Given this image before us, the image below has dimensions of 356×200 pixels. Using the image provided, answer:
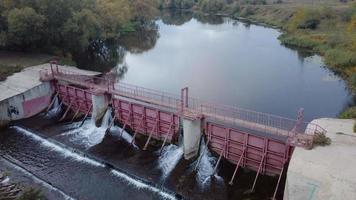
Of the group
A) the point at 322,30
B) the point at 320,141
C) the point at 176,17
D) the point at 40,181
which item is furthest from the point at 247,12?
the point at 40,181

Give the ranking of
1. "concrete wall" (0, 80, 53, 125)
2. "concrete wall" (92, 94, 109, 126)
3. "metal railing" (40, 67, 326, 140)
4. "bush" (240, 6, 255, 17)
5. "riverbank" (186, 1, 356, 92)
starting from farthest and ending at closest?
1. "bush" (240, 6, 255, 17)
2. "riverbank" (186, 1, 356, 92)
3. "concrete wall" (0, 80, 53, 125)
4. "concrete wall" (92, 94, 109, 126)
5. "metal railing" (40, 67, 326, 140)

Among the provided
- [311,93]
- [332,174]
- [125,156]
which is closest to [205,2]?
[311,93]

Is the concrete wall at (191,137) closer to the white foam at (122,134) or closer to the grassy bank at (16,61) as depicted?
the white foam at (122,134)

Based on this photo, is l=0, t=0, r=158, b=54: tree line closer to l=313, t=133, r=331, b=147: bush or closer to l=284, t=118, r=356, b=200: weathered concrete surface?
l=313, t=133, r=331, b=147: bush

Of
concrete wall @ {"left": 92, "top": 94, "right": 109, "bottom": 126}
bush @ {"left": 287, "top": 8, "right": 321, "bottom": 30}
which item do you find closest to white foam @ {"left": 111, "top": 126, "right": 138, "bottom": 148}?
concrete wall @ {"left": 92, "top": 94, "right": 109, "bottom": 126}

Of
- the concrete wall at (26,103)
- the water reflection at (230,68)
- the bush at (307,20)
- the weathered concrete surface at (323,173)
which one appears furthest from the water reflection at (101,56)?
the bush at (307,20)

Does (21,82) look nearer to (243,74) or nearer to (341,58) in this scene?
(243,74)
